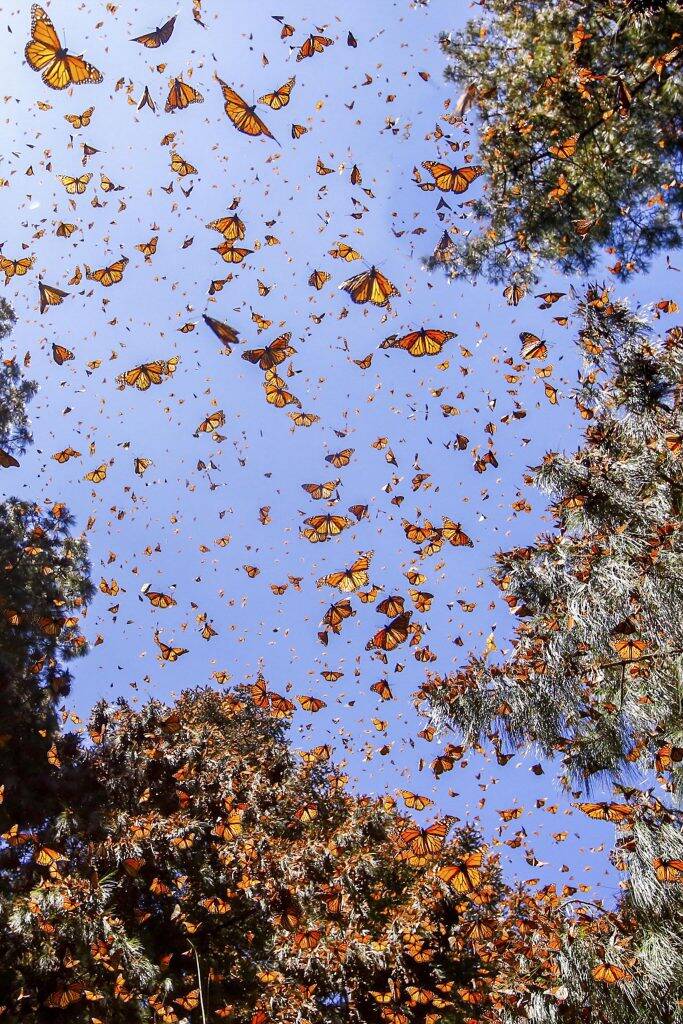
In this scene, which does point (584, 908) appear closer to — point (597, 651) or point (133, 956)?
point (597, 651)

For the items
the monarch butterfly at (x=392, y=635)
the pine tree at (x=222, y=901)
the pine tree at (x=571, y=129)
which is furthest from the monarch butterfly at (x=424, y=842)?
the pine tree at (x=571, y=129)

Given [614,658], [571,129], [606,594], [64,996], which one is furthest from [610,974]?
[571,129]

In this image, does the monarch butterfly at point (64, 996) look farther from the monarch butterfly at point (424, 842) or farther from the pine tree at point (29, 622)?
the monarch butterfly at point (424, 842)

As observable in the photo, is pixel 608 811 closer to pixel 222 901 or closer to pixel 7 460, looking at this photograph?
pixel 222 901

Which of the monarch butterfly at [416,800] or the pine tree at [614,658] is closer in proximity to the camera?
the pine tree at [614,658]

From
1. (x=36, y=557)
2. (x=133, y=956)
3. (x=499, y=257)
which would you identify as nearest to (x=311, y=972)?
(x=133, y=956)

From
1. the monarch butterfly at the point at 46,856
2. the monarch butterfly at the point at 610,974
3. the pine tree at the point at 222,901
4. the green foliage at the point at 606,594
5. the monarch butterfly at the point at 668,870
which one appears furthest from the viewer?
the monarch butterfly at the point at 46,856

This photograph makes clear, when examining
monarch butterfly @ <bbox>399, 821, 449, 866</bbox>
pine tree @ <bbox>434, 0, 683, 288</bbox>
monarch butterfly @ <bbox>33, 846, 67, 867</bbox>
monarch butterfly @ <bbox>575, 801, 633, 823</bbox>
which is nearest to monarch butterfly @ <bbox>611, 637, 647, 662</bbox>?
monarch butterfly @ <bbox>575, 801, 633, 823</bbox>

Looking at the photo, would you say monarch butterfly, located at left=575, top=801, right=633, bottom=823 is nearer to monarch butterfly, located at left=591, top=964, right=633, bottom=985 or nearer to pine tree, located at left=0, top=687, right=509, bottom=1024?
monarch butterfly, located at left=591, top=964, right=633, bottom=985
